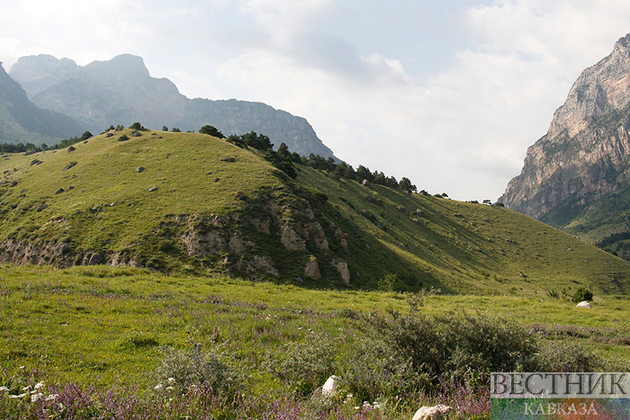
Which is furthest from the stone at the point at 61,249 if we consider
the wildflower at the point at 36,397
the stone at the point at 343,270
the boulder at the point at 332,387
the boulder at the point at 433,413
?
the boulder at the point at 433,413

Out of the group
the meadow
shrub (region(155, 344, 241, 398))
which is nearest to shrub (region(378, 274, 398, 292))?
the meadow

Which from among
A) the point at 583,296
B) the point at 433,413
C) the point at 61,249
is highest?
the point at 433,413

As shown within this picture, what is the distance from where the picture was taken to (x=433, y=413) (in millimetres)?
5379

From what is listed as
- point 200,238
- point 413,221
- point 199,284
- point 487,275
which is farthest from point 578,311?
point 413,221

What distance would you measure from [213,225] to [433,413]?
107 ft

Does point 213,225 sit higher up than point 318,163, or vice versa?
point 318,163

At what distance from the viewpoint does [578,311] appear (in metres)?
22.7

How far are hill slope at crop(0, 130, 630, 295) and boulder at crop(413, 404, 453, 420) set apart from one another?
2655 centimetres

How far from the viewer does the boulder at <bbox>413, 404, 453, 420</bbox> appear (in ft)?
17.5

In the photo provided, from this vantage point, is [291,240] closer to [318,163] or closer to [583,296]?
[583,296]

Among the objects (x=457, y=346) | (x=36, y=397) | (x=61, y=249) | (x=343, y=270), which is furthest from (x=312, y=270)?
(x=36, y=397)

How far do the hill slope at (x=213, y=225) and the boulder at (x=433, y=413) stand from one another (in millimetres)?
26545

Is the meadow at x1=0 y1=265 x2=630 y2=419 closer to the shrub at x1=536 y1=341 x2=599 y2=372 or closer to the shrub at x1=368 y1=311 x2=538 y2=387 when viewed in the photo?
the shrub at x1=536 y1=341 x2=599 y2=372

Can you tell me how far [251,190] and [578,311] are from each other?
3551 cm
